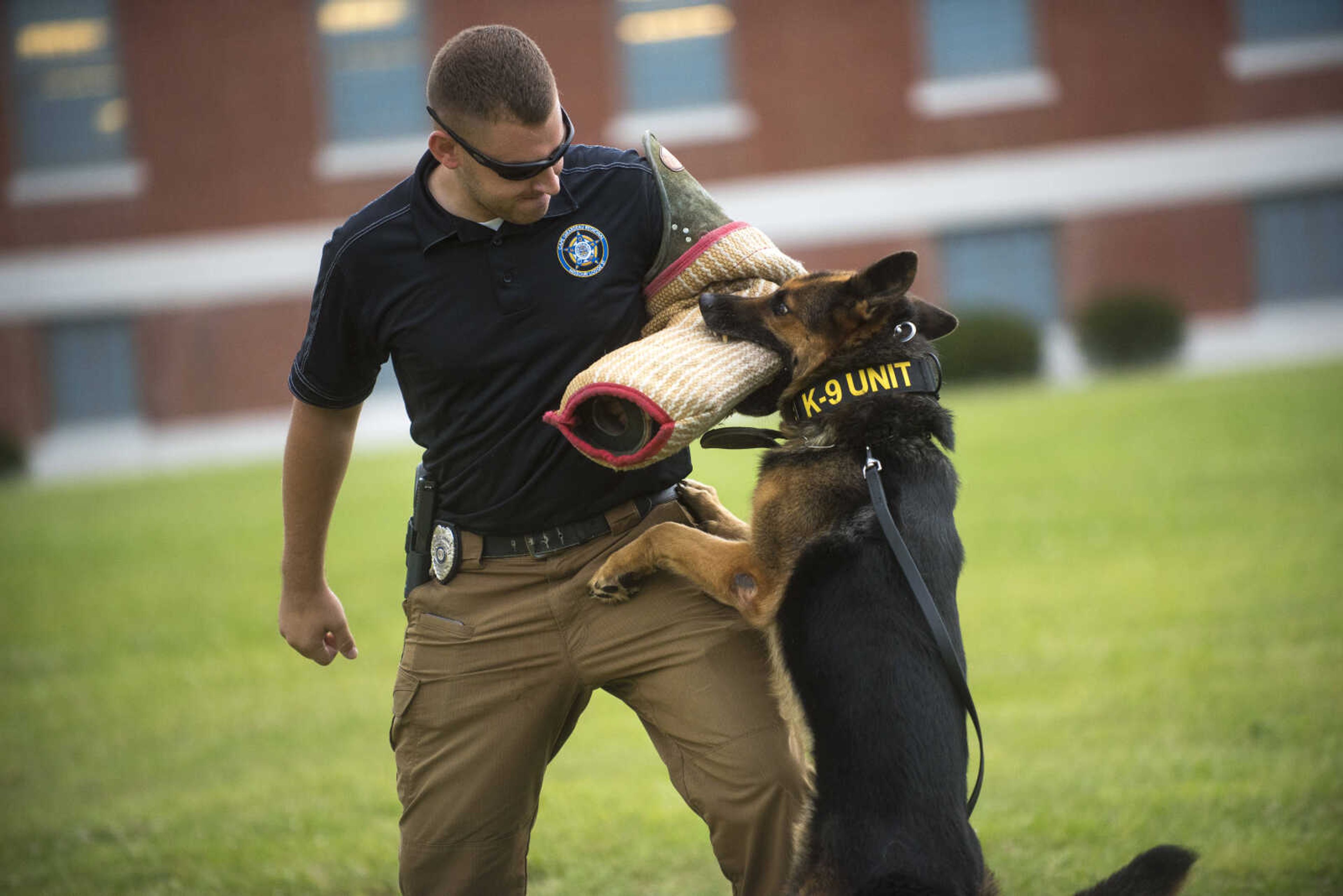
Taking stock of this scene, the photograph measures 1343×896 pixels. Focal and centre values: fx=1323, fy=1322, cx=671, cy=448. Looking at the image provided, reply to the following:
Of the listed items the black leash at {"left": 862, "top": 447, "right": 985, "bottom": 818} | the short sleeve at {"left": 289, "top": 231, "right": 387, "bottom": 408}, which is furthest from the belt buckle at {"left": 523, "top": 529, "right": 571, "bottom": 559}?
the black leash at {"left": 862, "top": 447, "right": 985, "bottom": 818}

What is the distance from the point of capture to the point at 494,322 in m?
3.29

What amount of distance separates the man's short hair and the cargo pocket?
1450mm

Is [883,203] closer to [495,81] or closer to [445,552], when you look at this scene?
[445,552]

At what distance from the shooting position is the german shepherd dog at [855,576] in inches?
117

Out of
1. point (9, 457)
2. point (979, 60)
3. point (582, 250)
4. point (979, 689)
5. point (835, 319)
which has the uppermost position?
point (582, 250)

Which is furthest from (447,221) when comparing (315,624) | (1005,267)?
(1005,267)

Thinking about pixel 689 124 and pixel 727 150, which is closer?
pixel 727 150

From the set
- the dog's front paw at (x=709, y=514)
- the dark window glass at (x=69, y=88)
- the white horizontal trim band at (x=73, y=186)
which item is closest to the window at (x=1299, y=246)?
the white horizontal trim band at (x=73, y=186)

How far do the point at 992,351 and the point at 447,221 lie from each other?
16.7 meters

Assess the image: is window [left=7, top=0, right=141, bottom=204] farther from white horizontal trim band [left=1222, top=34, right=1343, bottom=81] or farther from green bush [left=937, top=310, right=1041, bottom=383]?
white horizontal trim band [left=1222, top=34, right=1343, bottom=81]

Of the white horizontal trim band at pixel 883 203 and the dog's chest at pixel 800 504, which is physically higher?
the dog's chest at pixel 800 504

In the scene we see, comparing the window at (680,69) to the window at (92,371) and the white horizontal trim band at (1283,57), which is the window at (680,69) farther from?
the window at (92,371)

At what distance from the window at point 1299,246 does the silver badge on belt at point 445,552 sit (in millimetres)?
22176

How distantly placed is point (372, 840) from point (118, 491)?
12.8 m
